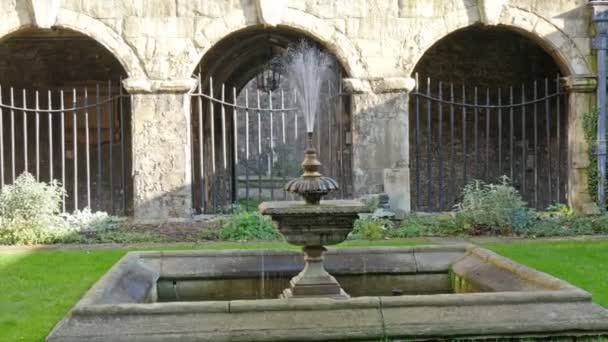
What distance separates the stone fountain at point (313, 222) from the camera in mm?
4383

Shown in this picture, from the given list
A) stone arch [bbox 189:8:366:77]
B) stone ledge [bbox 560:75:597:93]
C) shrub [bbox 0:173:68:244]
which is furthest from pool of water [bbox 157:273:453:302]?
stone ledge [bbox 560:75:597:93]

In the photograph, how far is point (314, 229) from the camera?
446 centimetres

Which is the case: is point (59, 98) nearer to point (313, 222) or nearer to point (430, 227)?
point (430, 227)

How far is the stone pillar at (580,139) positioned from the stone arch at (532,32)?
13 centimetres

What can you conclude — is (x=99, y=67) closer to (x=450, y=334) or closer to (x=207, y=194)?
(x=207, y=194)

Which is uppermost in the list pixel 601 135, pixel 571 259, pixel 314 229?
pixel 601 135

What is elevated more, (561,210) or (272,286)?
(561,210)

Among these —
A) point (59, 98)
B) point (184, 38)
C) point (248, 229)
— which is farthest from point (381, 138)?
point (59, 98)

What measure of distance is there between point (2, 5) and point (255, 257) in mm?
5257

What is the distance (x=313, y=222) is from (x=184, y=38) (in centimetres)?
523

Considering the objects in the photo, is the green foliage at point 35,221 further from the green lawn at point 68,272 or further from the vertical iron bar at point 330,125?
the vertical iron bar at point 330,125

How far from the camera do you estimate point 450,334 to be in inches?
143

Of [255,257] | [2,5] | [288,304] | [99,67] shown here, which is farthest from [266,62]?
[288,304]

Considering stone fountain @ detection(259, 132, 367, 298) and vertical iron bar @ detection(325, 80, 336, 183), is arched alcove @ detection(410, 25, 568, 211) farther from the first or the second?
stone fountain @ detection(259, 132, 367, 298)
